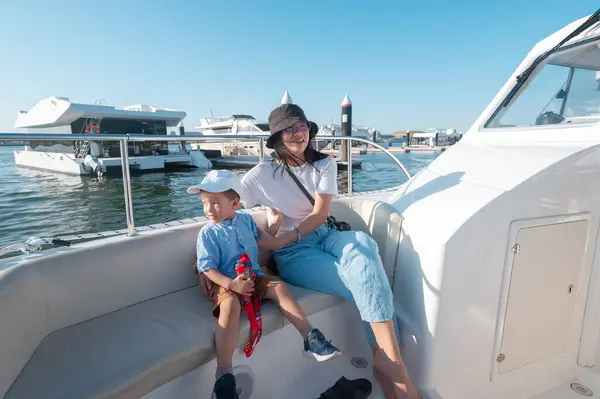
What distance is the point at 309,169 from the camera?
207 centimetres

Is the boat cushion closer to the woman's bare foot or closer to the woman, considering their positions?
the woman

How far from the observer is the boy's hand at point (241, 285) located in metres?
1.54

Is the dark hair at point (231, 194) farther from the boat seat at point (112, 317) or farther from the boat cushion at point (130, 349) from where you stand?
the boat cushion at point (130, 349)

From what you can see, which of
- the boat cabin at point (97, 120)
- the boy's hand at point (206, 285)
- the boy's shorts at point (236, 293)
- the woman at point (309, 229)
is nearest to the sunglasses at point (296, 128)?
the woman at point (309, 229)

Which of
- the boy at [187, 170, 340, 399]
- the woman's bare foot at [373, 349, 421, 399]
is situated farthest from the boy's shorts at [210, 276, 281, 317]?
the woman's bare foot at [373, 349, 421, 399]

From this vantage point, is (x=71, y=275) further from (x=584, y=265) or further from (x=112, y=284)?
(x=584, y=265)

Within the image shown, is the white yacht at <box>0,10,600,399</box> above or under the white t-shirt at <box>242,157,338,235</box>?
under

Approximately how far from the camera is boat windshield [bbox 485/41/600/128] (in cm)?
197

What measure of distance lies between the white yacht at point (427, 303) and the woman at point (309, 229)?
15 centimetres

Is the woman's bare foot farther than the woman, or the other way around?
the woman

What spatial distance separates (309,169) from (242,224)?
0.56 metres

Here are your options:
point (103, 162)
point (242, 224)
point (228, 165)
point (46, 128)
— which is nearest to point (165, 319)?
point (242, 224)

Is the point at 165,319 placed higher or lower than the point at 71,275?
lower

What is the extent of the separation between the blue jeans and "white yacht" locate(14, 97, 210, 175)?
58.5 feet
